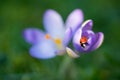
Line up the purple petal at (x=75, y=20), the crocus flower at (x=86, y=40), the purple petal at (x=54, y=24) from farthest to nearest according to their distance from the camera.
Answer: the purple petal at (x=54, y=24)
the purple petal at (x=75, y=20)
the crocus flower at (x=86, y=40)

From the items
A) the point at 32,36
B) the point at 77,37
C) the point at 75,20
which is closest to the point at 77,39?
the point at 77,37

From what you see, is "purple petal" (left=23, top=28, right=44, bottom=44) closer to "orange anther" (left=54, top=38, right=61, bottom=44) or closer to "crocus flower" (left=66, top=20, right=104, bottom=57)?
"orange anther" (left=54, top=38, right=61, bottom=44)

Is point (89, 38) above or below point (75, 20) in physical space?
below

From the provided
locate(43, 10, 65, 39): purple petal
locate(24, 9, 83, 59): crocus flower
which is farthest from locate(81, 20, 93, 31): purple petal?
locate(43, 10, 65, 39): purple petal

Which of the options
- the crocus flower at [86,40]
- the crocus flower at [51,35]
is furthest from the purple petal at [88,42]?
the crocus flower at [51,35]

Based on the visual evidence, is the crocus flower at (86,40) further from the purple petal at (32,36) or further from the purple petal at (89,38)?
the purple petal at (32,36)

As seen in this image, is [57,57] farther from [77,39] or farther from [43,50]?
[77,39]
